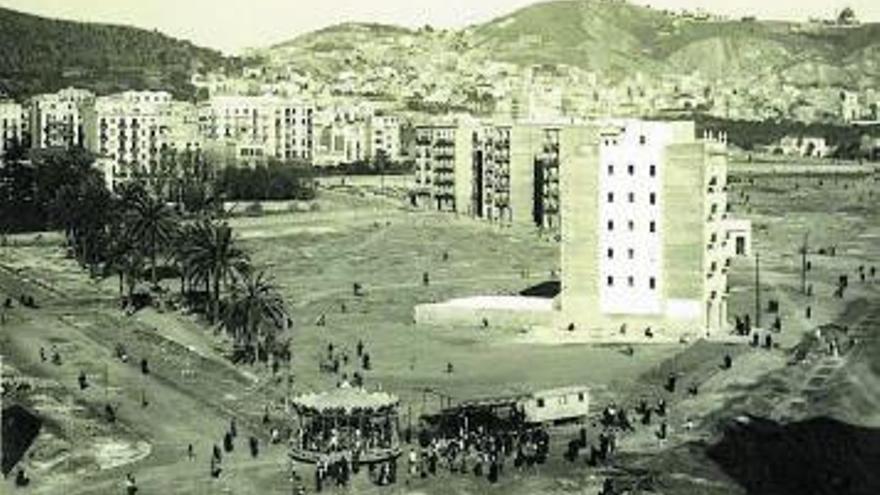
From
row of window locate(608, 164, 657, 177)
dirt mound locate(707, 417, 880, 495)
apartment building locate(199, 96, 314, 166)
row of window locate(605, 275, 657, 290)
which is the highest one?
apartment building locate(199, 96, 314, 166)

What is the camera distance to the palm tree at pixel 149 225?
300 feet

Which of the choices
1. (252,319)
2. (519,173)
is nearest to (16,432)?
(252,319)

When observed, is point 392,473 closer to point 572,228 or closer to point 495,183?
point 572,228

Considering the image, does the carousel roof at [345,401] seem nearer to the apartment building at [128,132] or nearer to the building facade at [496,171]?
the building facade at [496,171]

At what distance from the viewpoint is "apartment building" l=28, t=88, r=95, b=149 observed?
583 ft

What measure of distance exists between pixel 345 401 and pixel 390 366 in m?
22.3

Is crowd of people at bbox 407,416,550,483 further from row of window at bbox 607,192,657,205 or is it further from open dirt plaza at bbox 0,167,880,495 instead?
row of window at bbox 607,192,657,205

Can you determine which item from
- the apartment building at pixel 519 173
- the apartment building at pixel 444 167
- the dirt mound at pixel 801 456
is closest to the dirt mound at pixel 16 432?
the dirt mound at pixel 801 456

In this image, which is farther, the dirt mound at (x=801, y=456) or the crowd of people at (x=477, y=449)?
the crowd of people at (x=477, y=449)

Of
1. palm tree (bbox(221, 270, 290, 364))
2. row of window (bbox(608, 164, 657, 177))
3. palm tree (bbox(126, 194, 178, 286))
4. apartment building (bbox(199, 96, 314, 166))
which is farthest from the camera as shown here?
apartment building (bbox(199, 96, 314, 166))

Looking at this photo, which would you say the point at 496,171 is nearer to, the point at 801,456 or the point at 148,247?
the point at 148,247

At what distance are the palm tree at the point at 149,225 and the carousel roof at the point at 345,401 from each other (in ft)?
141

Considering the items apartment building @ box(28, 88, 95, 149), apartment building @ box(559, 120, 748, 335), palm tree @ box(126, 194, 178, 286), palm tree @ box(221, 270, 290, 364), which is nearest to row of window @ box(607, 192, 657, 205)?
apartment building @ box(559, 120, 748, 335)

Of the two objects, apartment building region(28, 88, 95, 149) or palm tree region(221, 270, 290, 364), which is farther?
apartment building region(28, 88, 95, 149)
